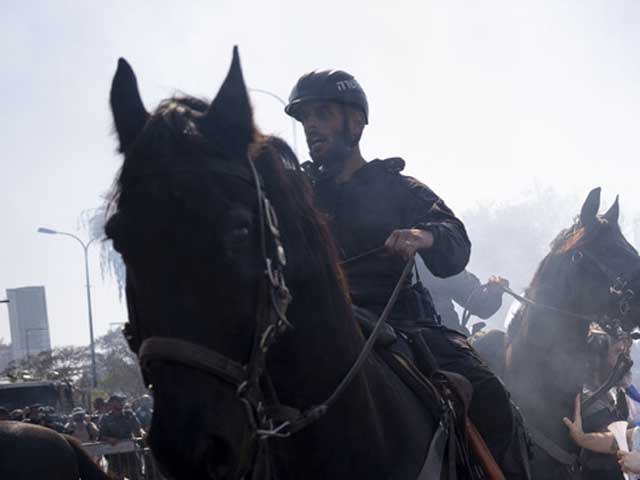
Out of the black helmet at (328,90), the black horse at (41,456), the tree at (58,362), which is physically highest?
the black helmet at (328,90)

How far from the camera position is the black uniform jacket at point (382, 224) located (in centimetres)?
404

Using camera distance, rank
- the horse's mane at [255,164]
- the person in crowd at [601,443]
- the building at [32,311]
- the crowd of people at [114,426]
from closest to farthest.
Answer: the horse's mane at [255,164], the person in crowd at [601,443], the crowd of people at [114,426], the building at [32,311]

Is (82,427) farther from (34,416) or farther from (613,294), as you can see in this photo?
(613,294)

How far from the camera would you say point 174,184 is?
2.66 metres

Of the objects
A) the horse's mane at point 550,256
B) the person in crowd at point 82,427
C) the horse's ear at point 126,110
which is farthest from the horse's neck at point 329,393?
the person in crowd at point 82,427

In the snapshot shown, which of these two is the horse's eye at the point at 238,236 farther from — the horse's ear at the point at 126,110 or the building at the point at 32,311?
the building at the point at 32,311

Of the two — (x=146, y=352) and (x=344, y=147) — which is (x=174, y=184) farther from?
(x=344, y=147)

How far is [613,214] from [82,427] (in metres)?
17.2

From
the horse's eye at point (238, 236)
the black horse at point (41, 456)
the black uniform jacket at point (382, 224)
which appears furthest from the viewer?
the black horse at point (41, 456)

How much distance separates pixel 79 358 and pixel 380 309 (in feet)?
160

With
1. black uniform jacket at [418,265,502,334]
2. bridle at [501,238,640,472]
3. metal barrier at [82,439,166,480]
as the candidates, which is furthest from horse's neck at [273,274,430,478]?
metal barrier at [82,439,166,480]

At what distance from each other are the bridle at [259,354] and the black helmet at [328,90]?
176 cm

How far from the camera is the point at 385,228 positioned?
14.2ft

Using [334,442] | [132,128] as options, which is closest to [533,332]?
[334,442]
